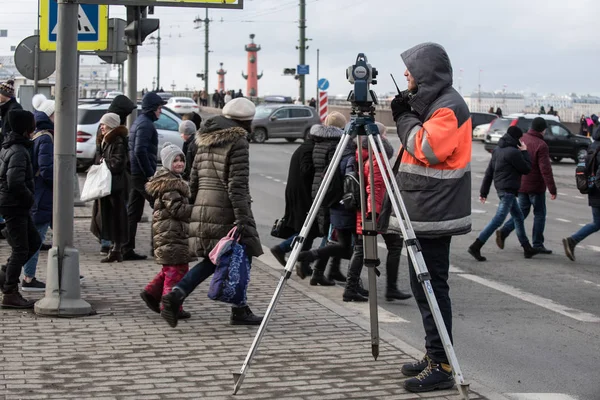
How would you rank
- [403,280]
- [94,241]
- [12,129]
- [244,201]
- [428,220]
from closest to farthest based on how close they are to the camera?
[428,220], [244,201], [12,129], [403,280], [94,241]

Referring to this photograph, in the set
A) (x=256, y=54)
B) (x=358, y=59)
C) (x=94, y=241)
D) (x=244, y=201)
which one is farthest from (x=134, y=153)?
(x=256, y=54)

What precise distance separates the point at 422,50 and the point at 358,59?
0.38 meters

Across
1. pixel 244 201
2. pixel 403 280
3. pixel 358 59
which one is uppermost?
pixel 358 59

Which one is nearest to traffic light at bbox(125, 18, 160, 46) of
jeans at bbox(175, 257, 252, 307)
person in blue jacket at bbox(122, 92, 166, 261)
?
person in blue jacket at bbox(122, 92, 166, 261)

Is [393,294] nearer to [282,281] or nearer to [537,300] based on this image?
[537,300]

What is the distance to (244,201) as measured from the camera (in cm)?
798

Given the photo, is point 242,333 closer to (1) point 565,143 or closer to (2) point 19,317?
(2) point 19,317

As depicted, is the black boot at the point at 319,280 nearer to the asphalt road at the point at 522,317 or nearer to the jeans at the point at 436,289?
the asphalt road at the point at 522,317

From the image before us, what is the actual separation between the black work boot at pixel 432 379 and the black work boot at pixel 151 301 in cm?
280

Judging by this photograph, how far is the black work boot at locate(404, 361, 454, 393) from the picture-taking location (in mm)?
6297

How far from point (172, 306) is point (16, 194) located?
67.0 inches

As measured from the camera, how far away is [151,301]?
8.55 meters

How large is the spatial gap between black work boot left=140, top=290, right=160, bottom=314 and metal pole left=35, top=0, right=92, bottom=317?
0.45 m

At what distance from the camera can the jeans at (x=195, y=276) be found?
26.7 feet
